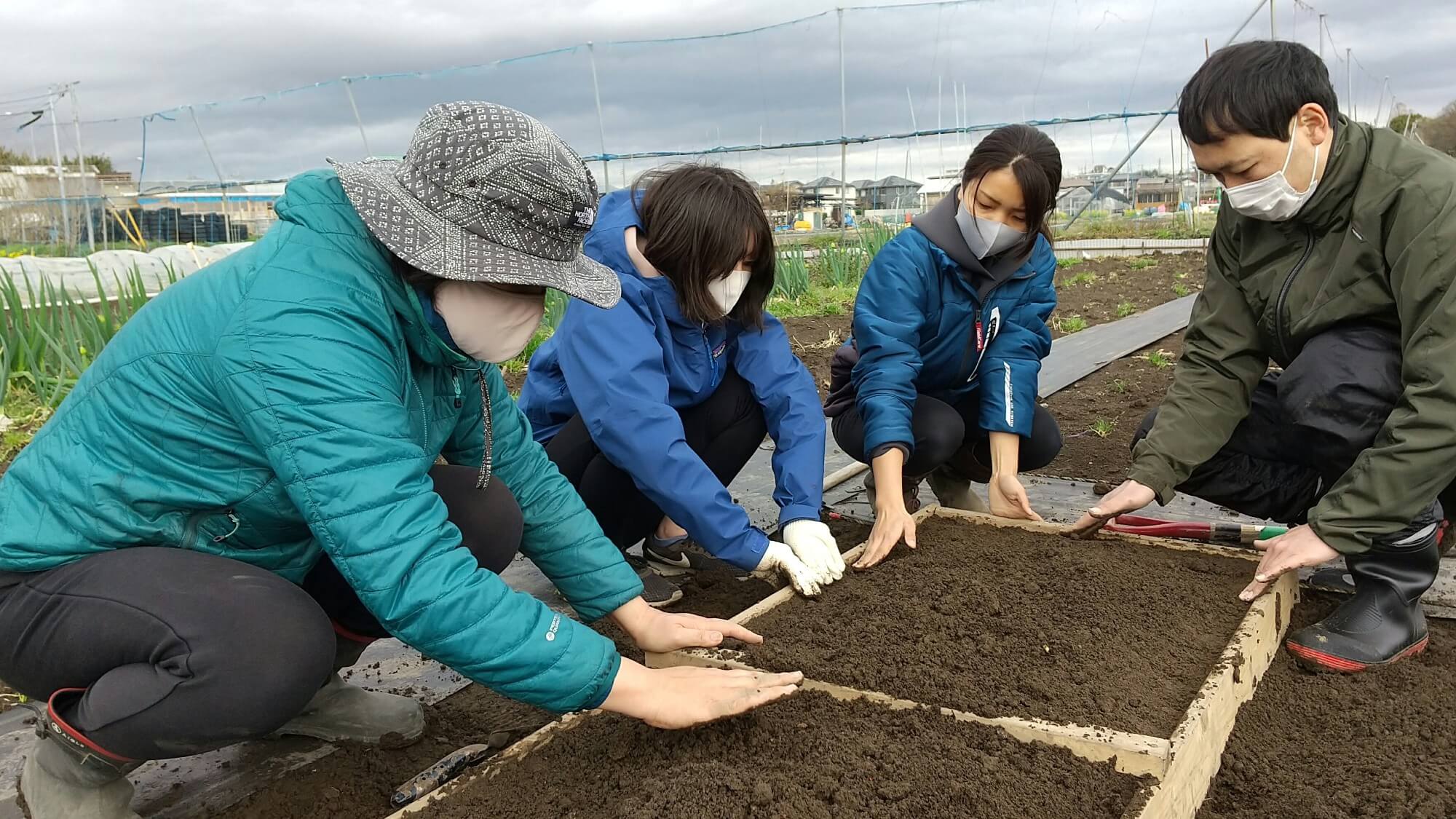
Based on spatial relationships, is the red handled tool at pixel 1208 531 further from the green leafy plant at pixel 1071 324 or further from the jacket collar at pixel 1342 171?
the green leafy plant at pixel 1071 324

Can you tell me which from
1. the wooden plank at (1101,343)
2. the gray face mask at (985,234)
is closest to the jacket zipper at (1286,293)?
the gray face mask at (985,234)

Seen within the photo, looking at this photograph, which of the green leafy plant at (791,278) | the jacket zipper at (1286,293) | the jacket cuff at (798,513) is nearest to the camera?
→ the jacket zipper at (1286,293)

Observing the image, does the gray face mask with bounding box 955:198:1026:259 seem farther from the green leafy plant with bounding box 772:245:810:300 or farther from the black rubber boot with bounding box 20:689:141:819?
the green leafy plant with bounding box 772:245:810:300

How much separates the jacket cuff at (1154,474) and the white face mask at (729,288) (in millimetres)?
975

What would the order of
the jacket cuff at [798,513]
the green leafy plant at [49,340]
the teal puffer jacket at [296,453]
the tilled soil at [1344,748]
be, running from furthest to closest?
the green leafy plant at [49,340]
the jacket cuff at [798,513]
the tilled soil at [1344,748]
the teal puffer jacket at [296,453]

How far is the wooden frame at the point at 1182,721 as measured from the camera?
139 centimetres

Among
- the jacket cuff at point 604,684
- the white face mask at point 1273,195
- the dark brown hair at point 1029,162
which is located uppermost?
the dark brown hair at point 1029,162

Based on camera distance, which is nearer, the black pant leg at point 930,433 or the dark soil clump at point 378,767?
the dark soil clump at point 378,767

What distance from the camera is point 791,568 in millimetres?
2176

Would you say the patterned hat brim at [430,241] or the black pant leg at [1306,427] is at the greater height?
the patterned hat brim at [430,241]

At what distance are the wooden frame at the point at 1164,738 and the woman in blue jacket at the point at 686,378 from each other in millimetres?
253

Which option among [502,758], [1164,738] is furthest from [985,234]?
[502,758]

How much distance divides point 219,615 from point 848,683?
0.98 m

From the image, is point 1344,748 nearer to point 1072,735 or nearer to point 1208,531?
point 1072,735
